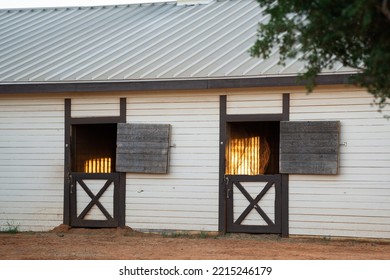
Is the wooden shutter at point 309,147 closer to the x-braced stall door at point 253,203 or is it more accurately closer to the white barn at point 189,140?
the white barn at point 189,140

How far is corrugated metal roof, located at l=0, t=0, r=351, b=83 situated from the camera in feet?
56.2

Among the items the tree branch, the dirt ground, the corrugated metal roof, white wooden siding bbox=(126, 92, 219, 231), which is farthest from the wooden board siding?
the tree branch

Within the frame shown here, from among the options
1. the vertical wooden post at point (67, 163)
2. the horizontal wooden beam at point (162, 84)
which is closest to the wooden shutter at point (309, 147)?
the horizontal wooden beam at point (162, 84)

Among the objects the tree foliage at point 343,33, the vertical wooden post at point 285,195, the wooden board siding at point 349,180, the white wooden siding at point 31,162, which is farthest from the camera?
the white wooden siding at point 31,162

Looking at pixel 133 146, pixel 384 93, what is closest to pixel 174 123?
pixel 133 146

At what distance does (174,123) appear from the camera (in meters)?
17.1

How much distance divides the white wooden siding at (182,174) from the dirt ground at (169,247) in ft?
1.14

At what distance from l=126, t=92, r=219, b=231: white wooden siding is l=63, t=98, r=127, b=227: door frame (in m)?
0.14

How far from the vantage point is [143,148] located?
17.3 m

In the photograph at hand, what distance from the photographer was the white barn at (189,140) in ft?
51.7

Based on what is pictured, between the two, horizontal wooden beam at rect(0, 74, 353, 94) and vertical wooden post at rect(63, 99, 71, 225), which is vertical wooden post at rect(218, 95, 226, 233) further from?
vertical wooden post at rect(63, 99, 71, 225)

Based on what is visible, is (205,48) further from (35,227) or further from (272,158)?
(35,227)

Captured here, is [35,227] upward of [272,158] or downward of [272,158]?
downward

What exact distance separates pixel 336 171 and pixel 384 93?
6.06 m
